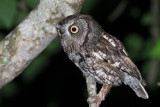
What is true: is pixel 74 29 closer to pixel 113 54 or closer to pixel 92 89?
pixel 113 54

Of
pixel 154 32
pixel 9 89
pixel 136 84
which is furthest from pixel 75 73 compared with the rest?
pixel 136 84

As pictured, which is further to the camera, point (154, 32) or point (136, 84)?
point (154, 32)

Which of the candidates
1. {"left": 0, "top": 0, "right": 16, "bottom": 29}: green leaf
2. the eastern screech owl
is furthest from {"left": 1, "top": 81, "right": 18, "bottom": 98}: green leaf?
the eastern screech owl

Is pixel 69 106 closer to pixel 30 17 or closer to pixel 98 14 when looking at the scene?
pixel 98 14

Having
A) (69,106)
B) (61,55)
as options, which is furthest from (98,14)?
(69,106)

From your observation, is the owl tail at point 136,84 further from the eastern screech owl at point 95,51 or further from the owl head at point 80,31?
the owl head at point 80,31

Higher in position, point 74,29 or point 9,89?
point 9,89

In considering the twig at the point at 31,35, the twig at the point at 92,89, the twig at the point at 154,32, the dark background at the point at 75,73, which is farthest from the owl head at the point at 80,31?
the twig at the point at 154,32
